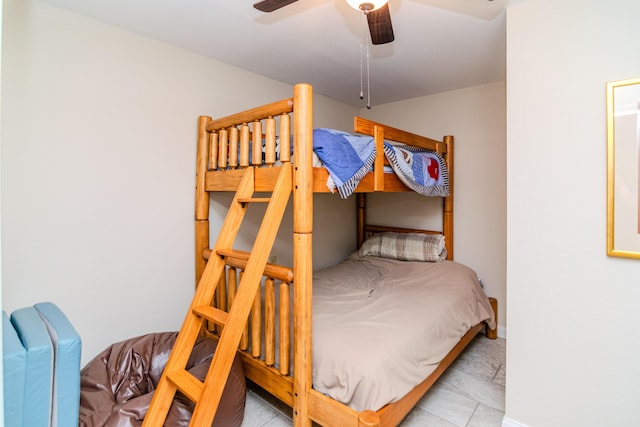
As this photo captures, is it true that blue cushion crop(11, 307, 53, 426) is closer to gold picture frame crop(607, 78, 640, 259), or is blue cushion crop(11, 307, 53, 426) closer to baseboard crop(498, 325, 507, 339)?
gold picture frame crop(607, 78, 640, 259)

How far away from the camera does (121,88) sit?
2.10 metres

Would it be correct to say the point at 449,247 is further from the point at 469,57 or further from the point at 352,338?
the point at 352,338

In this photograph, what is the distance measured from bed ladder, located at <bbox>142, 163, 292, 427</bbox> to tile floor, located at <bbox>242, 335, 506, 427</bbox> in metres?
0.55

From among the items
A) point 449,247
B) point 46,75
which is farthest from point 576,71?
point 46,75

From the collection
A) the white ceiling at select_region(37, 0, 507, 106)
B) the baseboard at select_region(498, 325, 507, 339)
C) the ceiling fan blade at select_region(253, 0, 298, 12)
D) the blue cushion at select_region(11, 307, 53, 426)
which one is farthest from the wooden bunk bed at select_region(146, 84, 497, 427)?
the baseboard at select_region(498, 325, 507, 339)

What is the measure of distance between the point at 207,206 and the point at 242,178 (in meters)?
0.59

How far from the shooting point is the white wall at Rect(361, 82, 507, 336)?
3.05 metres

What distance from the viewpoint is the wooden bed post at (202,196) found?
239cm

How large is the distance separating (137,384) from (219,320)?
79cm

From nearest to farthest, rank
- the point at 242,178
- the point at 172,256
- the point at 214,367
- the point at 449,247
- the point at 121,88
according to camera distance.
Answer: the point at 214,367, the point at 242,178, the point at 121,88, the point at 172,256, the point at 449,247

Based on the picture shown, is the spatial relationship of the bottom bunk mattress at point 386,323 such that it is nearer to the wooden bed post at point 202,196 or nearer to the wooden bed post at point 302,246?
the wooden bed post at point 302,246

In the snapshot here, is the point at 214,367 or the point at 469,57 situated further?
the point at 469,57

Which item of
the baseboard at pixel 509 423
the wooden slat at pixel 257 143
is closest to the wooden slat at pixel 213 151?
the wooden slat at pixel 257 143

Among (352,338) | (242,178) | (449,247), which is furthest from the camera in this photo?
(449,247)
